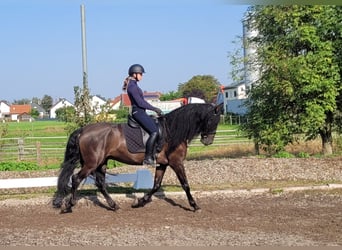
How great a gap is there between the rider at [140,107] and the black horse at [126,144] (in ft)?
0.63

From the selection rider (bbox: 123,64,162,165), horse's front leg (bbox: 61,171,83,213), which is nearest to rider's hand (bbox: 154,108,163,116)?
rider (bbox: 123,64,162,165)

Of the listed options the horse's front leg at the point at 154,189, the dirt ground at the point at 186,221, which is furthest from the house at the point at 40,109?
the horse's front leg at the point at 154,189

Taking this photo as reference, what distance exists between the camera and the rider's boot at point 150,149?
27.2 ft

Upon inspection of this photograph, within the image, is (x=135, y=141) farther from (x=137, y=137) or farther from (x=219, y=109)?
(x=219, y=109)

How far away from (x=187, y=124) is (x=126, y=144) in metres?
1.24

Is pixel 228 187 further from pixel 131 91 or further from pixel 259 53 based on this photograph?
pixel 259 53

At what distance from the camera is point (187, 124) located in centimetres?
834

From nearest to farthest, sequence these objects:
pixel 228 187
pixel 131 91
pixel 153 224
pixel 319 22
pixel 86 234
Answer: pixel 86 234, pixel 153 224, pixel 131 91, pixel 228 187, pixel 319 22

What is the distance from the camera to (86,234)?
6.55 metres

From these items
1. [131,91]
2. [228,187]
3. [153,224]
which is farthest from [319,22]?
[153,224]

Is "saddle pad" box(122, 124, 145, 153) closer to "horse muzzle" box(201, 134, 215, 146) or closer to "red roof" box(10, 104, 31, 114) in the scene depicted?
"horse muzzle" box(201, 134, 215, 146)

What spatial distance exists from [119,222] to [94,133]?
195cm

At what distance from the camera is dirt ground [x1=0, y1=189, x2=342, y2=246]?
6.02 m

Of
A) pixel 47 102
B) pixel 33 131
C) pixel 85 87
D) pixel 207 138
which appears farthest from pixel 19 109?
pixel 207 138
